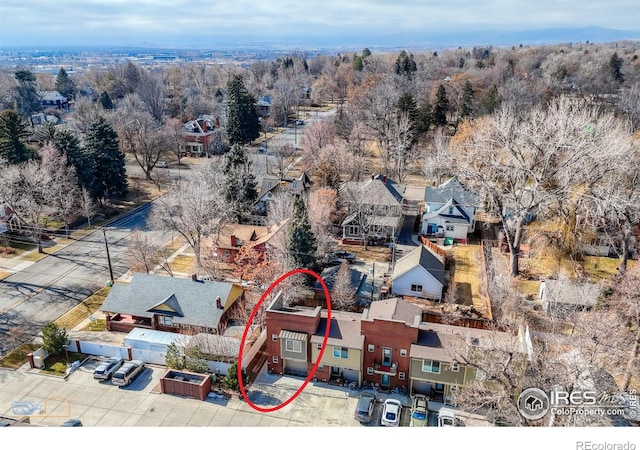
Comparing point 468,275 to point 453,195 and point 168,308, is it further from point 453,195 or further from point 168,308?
point 168,308

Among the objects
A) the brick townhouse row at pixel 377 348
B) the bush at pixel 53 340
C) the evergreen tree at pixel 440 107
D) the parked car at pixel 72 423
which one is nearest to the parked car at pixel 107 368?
the bush at pixel 53 340

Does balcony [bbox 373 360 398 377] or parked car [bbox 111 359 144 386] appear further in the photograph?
parked car [bbox 111 359 144 386]

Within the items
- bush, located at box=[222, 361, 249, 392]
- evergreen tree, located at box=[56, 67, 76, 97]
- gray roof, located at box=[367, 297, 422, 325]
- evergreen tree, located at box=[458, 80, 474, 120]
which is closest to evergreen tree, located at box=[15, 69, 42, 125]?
evergreen tree, located at box=[56, 67, 76, 97]

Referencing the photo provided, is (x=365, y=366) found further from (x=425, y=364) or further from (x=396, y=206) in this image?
(x=396, y=206)

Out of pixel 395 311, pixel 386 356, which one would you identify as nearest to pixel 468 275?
pixel 395 311

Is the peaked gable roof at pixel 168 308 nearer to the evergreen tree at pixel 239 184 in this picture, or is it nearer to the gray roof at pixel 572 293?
the evergreen tree at pixel 239 184

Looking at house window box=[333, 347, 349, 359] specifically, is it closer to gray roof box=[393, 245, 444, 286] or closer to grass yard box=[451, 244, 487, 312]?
gray roof box=[393, 245, 444, 286]
